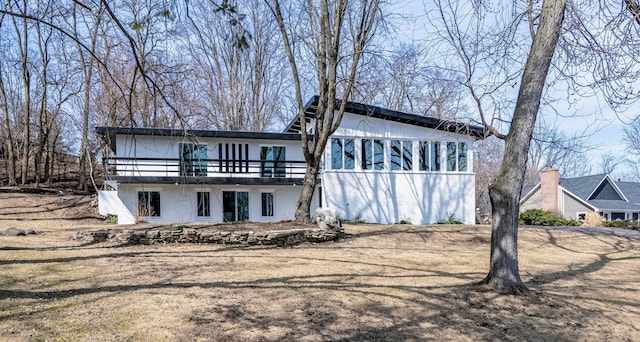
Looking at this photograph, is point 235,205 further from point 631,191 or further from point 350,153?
point 631,191

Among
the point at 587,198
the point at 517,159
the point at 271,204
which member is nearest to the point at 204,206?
the point at 271,204

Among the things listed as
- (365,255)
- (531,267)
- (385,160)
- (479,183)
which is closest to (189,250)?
(365,255)

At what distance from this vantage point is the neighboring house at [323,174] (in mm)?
17672

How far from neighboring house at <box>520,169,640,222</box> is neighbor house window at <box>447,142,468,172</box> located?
1653 centimetres

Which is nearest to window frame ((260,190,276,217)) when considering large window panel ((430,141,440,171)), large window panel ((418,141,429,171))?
large window panel ((418,141,429,171))

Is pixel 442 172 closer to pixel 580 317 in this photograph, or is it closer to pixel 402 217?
pixel 402 217

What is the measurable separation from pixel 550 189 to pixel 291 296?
32493 mm

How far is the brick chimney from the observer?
3206 centimetres

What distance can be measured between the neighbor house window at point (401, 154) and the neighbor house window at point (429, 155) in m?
0.56

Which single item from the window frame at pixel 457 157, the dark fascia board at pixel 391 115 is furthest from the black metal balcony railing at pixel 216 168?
the window frame at pixel 457 157

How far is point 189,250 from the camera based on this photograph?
10219 mm

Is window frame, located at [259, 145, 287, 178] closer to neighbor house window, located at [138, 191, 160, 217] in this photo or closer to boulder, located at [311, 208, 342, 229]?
neighbor house window, located at [138, 191, 160, 217]

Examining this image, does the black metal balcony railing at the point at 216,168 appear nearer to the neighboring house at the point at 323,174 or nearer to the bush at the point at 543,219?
the neighboring house at the point at 323,174

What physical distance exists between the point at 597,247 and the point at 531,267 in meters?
6.26
